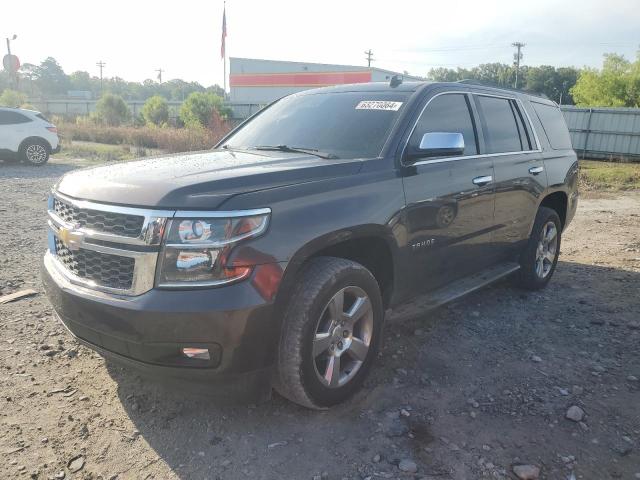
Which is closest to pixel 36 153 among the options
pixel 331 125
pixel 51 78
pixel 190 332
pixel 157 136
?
pixel 157 136

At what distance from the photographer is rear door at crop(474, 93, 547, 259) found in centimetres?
438

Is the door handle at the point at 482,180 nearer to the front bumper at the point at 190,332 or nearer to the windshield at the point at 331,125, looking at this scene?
the windshield at the point at 331,125

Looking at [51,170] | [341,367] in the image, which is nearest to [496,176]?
[341,367]

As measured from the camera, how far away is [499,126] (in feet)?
15.1

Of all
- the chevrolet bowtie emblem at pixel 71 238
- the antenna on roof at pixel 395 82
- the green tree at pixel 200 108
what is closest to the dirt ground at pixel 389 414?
the chevrolet bowtie emblem at pixel 71 238

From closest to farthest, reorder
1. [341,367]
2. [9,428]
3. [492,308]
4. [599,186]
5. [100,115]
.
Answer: [9,428] → [341,367] → [492,308] → [599,186] → [100,115]

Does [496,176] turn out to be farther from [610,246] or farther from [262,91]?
[262,91]

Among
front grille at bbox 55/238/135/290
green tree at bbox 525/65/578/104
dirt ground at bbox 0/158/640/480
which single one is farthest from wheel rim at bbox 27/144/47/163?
green tree at bbox 525/65/578/104

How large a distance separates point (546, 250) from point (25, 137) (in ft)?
47.9

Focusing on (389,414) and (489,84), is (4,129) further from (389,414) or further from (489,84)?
(389,414)

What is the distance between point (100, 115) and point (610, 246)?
36595mm

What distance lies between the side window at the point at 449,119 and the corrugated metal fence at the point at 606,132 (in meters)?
19.8

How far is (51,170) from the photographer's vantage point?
14.6 meters

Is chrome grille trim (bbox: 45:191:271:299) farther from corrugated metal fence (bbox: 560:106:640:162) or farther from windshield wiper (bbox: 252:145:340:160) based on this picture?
corrugated metal fence (bbox: 560:106:640:162)
